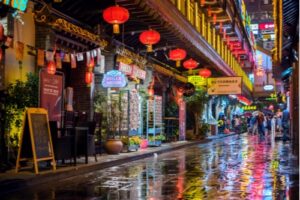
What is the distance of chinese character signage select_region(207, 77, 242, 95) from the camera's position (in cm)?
3584

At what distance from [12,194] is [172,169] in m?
5.63

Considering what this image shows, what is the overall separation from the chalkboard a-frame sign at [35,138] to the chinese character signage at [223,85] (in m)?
24.3

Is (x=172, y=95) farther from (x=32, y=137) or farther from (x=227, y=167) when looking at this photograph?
(x=32, y=137)

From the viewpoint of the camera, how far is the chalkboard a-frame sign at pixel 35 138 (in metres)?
11.9

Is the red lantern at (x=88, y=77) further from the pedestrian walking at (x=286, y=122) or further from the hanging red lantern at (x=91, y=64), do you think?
the pedestrian walking at (x=286, y=122)

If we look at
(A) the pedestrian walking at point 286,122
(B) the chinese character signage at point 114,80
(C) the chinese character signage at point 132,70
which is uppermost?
(C) the chinese character signage at point 132,70

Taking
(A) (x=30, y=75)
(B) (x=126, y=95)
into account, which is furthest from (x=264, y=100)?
(A) (x=30, y=75)

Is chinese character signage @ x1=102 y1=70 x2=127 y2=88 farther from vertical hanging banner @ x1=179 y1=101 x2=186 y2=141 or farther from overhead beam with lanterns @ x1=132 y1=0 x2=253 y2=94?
vertical hanging banner @ x1=179 y1=101 x2=186 y2=141

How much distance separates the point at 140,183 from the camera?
1116cm

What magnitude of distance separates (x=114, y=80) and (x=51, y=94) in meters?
6.08

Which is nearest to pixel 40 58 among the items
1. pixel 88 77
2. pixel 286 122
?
pixel 88 77

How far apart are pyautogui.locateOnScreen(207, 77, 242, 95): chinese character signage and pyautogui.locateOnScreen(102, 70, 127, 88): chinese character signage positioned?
17.3 meters

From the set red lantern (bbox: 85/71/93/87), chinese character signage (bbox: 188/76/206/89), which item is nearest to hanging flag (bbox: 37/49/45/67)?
red lantern (bbox: 85/71/93/87)

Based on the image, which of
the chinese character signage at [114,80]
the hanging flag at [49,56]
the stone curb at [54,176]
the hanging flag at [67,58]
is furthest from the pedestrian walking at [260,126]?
the hanging flag at [49,56]
